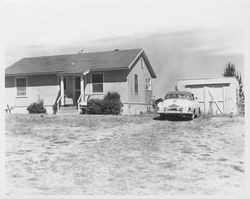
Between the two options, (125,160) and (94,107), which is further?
(94,107)

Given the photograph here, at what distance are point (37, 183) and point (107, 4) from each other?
4520mm

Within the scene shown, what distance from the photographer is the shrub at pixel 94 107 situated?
1861 cm

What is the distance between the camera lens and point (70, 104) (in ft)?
67.0

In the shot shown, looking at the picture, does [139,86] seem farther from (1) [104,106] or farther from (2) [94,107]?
(2) [94,107]

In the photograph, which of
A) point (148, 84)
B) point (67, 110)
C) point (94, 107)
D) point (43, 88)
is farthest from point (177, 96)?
point (43, 88)

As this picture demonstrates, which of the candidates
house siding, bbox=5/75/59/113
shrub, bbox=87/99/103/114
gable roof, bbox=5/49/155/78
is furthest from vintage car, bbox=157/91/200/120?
house siding, bbox=5/75/59/113

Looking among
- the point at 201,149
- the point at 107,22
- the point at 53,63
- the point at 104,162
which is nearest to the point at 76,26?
the point at 107,22

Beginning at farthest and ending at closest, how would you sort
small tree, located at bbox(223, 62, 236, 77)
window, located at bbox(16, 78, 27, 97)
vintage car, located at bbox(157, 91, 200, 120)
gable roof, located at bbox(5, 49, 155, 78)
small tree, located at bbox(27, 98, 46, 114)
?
gable roof, located at bbox(5, 49, 155, 78)
window, located at bbox(16, 78, 27, 97)
small tree, located at bbox(27, 98, 46, 114)
vintage car, located at bbox(157, 91, 200, 120)
small tree, located at bbox(223, 62, 236, 77)

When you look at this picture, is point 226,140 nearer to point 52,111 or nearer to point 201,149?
point 201,149

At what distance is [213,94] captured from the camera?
1603 centimetres

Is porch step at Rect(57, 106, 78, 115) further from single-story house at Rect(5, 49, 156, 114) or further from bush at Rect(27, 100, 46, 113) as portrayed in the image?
bush at Rect(27, 100, 46, 113)

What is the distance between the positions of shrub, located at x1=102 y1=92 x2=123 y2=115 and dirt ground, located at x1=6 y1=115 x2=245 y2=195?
5636 millimetres

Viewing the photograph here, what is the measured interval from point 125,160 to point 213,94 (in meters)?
7.26

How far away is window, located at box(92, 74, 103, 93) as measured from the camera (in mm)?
20656
